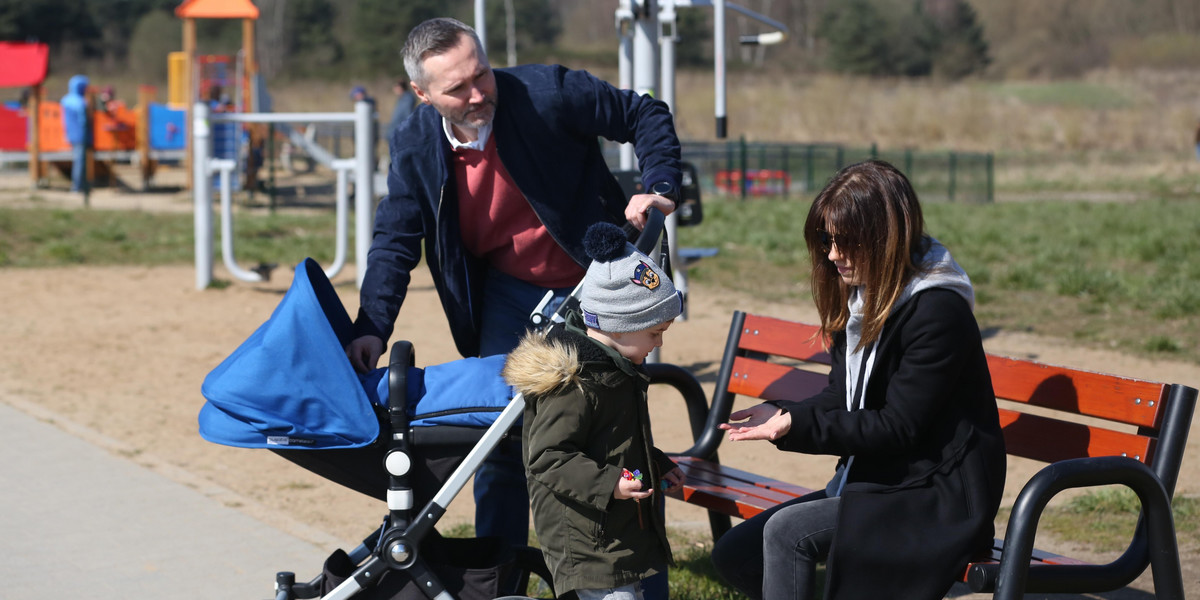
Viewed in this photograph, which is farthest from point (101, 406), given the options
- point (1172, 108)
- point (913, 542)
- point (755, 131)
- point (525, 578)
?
point (1172, 108)

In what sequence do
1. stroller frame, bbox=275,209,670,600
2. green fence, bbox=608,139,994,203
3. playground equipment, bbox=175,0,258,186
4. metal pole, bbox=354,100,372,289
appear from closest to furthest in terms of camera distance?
1. stroller frame, bbox=275,209,670,600
2. metal pole, bbox=354,100,372,289
3. playground equipment, bbox=175,0,258,186
4. green fence, bbox=608,139,994,203

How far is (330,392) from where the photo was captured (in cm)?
285

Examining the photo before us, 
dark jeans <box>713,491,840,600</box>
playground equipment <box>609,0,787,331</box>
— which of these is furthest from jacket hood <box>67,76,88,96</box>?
dark jeans <box>713,491,840,600</box>

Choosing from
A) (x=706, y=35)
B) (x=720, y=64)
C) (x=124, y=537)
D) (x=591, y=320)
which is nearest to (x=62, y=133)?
(x=720, y=64)

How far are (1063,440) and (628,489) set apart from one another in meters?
1.26

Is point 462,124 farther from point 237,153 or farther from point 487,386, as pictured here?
point 237,153

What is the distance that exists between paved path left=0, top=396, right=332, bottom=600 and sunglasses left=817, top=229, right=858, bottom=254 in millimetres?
2155

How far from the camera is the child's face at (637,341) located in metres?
2.75

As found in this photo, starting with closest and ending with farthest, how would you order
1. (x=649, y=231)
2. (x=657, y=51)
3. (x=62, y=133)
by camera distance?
1. (x=649, y=231)
2. (x=657, y=51)
3. (x=62, y=133)

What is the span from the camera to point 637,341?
9.05ft

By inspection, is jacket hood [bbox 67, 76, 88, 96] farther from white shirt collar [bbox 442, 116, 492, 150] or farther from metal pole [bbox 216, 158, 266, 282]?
white shirt collar [bbox 442, 116, 492, 150]

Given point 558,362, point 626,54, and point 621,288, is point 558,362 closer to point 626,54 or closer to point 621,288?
point 621,288

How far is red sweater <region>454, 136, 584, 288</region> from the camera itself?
3438 millimetres

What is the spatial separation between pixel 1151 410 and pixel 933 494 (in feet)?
2.27
